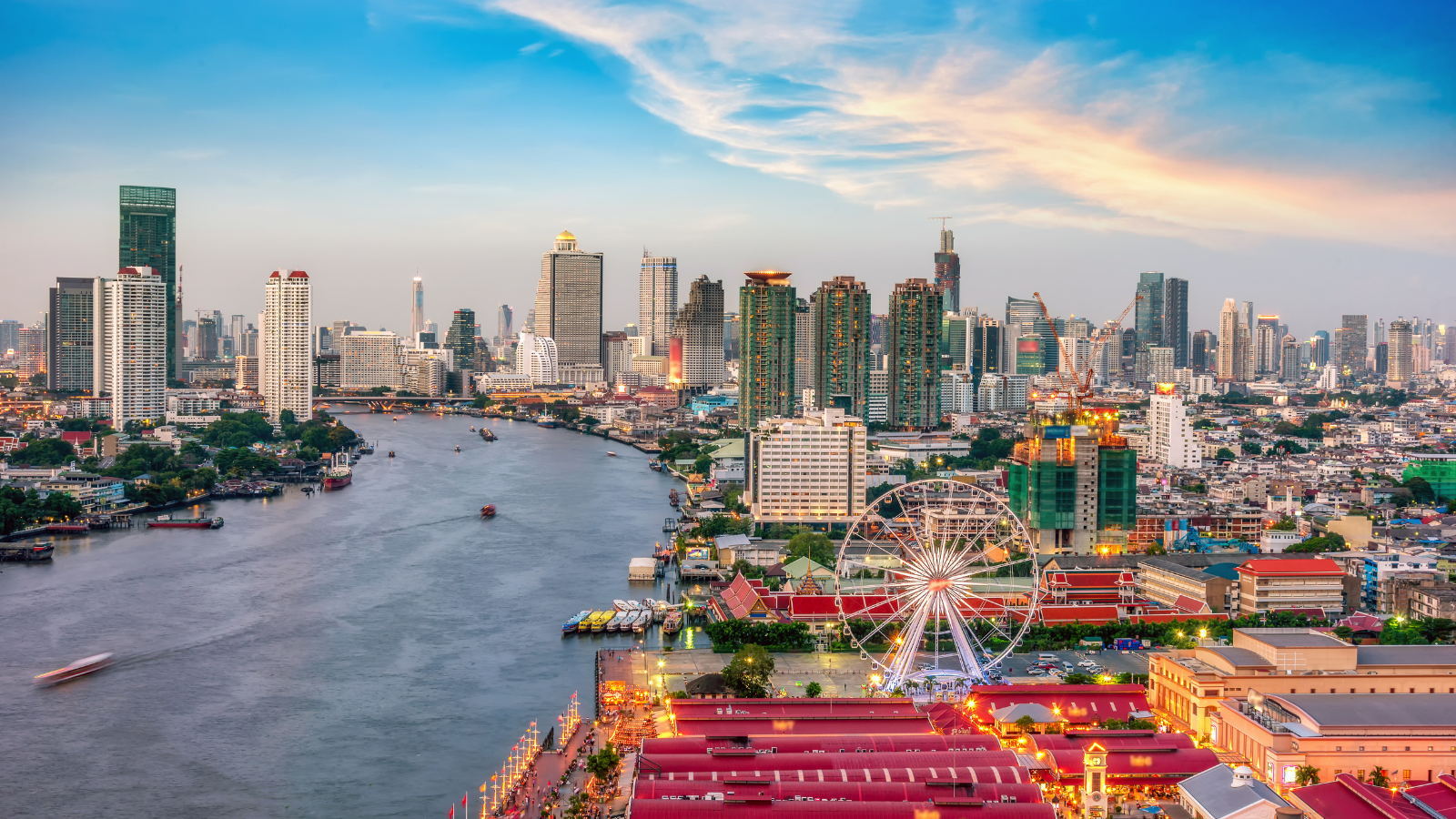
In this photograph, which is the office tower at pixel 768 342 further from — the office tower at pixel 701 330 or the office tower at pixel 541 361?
the office tower at pixel 541 361

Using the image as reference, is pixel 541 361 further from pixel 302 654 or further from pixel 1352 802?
pixel 1352 802

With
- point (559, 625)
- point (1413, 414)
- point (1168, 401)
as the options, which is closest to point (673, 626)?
point (559, 625)

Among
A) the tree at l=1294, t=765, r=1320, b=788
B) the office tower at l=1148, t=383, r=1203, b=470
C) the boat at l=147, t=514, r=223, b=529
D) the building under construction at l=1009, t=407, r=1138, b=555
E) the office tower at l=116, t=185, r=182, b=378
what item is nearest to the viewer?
the tree at l=1294, t=765, r=1320, b=788

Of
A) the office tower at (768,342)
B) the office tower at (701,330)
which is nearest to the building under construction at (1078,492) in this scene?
the office tower at (768,342)

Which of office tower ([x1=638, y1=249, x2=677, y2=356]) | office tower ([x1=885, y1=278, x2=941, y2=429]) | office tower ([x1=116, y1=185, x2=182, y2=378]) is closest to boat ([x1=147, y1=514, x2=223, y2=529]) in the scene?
office tower ([x1=885, y1=278, x2=941, y2=429])

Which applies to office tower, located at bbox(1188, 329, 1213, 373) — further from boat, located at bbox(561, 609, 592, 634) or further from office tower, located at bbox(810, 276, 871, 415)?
boat, located at bbox(561, 609, 592, 634)

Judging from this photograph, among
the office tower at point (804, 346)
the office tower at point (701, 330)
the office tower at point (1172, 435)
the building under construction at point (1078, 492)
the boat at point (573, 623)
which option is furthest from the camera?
the office tower at point (701, 330)
